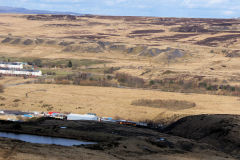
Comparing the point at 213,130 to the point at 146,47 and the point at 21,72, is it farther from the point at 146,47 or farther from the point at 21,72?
the point at 146,47

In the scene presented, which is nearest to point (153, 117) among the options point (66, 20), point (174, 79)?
point (174, 79)

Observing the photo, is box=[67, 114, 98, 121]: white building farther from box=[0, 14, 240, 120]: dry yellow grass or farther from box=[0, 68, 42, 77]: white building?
box=[0, 68, 42, 77]: white building

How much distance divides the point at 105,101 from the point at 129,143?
27921 mm

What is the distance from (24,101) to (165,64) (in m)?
51.1

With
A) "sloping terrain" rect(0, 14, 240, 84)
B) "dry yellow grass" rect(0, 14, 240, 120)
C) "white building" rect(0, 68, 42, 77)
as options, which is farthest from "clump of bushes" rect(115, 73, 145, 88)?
"white building" rect(0, 68, 42, 77)

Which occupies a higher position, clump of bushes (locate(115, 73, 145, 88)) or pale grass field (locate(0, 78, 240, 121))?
clump of bushes (locate(115, 73, 145, 88))

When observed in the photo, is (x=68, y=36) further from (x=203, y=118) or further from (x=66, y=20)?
(x=203, y=118)

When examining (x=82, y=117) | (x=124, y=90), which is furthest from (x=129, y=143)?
(x=124, y=90)

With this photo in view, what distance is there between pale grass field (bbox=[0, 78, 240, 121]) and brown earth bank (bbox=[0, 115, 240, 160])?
10.1 metres

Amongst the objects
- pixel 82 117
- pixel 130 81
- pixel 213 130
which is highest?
pixel 130 81

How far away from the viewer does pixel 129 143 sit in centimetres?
2739

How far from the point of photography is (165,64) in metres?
96.6

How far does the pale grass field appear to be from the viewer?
161ft

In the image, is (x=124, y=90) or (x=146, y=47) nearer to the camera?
(x=124, y=90)
